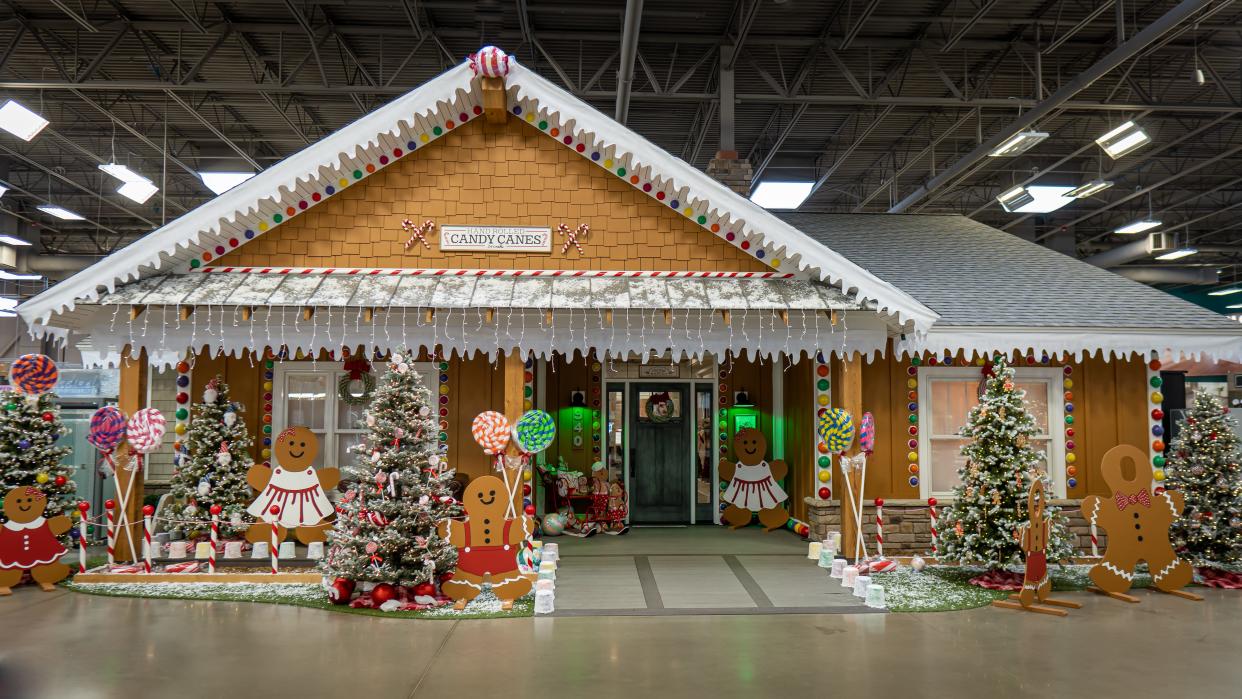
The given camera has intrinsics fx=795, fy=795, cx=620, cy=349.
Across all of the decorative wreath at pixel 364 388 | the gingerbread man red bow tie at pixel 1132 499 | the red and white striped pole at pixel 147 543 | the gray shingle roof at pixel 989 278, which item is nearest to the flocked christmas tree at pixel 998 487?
the gingerbread man red bow tie at pixel 1132 499

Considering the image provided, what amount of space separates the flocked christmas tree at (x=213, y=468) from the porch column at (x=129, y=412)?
774 mm

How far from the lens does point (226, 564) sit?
Answer: 9977 millimetres

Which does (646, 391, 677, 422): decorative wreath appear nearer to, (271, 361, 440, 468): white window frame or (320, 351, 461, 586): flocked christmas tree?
(271, 361, 440, 468): white window frame

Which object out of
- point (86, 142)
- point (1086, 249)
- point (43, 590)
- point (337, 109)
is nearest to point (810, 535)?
point (43, 590)

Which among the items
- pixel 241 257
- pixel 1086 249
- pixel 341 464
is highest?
pixel 1086 249

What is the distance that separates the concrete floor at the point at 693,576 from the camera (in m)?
8.23

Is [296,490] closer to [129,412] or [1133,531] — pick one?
[129,412]

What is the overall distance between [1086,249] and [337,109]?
26.0m

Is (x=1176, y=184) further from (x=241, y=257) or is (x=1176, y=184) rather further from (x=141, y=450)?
(x=141, y=450)

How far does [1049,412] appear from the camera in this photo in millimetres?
11109

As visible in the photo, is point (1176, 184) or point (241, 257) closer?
point (241, 257)

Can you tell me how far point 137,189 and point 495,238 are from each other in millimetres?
10079

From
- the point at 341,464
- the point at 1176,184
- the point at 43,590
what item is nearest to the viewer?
the point at 43,590

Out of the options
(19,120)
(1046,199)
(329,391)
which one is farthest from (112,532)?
(1046,199)
